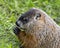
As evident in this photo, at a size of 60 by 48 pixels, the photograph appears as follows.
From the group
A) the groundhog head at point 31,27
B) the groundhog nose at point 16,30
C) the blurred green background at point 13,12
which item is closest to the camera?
the groundhog head at point 31,27

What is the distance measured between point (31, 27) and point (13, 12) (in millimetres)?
1496

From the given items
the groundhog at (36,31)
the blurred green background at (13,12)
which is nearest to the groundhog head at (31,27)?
the groundhog at (36,31)

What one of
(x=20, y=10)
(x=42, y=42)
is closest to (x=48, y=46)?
(x=42, y=42)

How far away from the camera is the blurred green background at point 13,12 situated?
25.6 feet

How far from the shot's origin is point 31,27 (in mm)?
7434

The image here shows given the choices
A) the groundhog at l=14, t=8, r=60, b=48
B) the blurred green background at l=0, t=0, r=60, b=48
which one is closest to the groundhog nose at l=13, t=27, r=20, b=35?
the groundhog at l=14, t=8, r=60, b=48

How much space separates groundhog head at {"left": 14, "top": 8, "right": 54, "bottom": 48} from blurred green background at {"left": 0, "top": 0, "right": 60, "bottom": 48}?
1.04ft

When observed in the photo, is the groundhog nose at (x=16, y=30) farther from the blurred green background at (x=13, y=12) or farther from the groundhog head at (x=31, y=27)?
the blurred green background at (x=13, y=12)

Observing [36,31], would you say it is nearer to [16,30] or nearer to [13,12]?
[16,30]

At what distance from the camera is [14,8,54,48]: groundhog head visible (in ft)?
24.2

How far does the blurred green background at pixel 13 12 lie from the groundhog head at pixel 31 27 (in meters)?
0.32

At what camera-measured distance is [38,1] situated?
9.42 metres

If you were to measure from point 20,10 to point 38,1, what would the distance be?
0.68 metres

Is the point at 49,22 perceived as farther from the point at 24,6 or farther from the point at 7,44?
the point at 24,6
